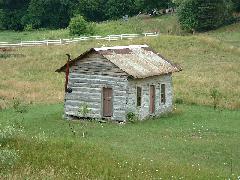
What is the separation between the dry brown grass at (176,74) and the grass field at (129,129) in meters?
0.08

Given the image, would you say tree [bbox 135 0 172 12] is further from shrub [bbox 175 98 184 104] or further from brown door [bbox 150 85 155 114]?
brown door [bbox 150 85 155 114]

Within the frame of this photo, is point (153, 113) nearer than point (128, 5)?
Yes

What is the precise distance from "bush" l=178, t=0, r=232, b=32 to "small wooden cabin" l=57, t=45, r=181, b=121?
44.8 m

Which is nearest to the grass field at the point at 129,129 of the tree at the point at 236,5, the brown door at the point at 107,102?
the brown door at the point at 107,102

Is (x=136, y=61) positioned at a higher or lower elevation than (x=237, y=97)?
higher

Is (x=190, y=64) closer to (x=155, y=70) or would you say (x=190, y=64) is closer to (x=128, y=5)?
(x=155, y=70)

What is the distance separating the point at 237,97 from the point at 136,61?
10.6 m

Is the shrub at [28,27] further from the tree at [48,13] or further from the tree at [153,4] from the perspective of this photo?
the tree at [153,4]

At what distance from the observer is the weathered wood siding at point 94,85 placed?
30.0 meters

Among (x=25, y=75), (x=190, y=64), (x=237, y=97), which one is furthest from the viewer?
(x=190, y=64)

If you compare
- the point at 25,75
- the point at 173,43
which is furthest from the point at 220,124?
the point at 173,43

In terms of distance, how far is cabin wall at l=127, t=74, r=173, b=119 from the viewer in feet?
99.4

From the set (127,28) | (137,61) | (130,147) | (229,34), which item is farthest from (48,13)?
(130,147)

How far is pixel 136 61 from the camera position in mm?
32188
